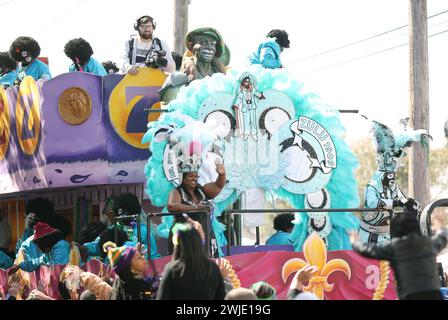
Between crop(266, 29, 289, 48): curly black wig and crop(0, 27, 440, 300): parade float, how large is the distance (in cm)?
113

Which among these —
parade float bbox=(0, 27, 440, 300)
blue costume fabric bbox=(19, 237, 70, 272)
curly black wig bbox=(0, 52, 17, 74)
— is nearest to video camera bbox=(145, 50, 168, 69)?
parade float bbox=(0, 27, 440, 300)

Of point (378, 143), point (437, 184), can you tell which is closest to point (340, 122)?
point (378, 143)

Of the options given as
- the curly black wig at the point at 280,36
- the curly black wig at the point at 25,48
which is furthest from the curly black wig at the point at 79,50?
the curly black wig at the point at 280,36

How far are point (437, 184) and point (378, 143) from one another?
4468cm

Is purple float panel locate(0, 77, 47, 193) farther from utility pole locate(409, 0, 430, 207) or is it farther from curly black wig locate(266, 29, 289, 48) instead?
utility pole locate(409, 0, 430, 207)

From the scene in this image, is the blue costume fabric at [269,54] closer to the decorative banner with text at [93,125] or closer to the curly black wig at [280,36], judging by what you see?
the curly black wig at [280,36]

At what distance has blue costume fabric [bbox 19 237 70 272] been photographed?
1399cm

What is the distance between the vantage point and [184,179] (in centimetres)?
1244

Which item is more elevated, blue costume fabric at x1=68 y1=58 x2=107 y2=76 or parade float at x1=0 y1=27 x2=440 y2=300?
blue costume fabric at x1=68 y1=58 x2=107 y2=76

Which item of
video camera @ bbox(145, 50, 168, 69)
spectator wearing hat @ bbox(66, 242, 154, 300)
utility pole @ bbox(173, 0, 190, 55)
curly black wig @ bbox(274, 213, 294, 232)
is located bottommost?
spectator wearing hat @ bbox(66, 242, 154, 300)

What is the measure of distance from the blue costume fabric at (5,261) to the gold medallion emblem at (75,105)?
2507mm

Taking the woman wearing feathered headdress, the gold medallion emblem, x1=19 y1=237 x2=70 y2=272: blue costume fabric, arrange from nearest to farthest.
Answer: the woman wearing feathered headdress → x1=19 y1=237 x2=70 y2=272: blue costume fabric → the gold medallion emblem

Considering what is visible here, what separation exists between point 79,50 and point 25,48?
0.90 metres

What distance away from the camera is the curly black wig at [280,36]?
1556 cm
